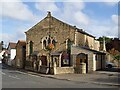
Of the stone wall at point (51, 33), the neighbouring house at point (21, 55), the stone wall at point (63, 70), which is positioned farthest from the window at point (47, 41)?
the stone wall at point (63, 70)

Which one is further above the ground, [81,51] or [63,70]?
[81,51]

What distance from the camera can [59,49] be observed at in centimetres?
4412

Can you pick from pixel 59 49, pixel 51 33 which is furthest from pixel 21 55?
pixel 59 49

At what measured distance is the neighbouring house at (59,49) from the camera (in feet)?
124

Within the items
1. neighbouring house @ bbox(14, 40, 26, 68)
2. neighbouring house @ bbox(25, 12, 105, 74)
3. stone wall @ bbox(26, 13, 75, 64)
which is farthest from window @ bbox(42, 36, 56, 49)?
neighbouring house @ bbox(14, 40, 26, 68)

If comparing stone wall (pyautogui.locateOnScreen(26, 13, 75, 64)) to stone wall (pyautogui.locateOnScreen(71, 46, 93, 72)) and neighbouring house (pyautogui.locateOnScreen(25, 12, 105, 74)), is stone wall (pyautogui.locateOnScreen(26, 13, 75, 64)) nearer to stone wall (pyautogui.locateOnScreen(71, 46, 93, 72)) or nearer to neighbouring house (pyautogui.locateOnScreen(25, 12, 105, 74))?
neighbouring house (pyautogui.locateOnScreen(25, 12, 105, 74))

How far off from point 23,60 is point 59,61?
12283 mm

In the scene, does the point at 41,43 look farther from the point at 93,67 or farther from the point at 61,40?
the point at 93,67

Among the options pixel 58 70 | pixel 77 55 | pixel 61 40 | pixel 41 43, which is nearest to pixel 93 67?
pixel 77 55

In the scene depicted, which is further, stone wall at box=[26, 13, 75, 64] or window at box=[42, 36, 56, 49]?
window at box=[42, 36, 56, 49]

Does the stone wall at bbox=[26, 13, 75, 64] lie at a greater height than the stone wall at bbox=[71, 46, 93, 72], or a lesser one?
greater

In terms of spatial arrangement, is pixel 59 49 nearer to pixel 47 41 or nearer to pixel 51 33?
pixel 47 41

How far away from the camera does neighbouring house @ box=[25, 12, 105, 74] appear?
124ft

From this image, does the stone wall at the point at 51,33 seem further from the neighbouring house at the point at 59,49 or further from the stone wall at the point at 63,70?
the stone wall at the point at 63,70
